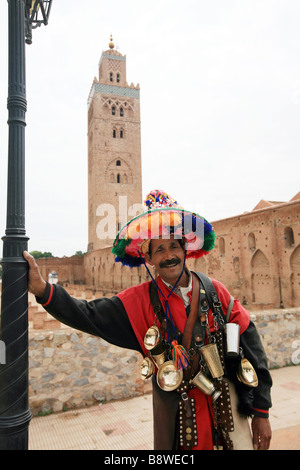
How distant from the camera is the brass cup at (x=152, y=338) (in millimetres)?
1756

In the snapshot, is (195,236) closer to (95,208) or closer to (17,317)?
(17,317)

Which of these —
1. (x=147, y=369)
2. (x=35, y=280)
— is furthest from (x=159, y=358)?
(x=35, y=280)

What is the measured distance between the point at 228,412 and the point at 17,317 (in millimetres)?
1225

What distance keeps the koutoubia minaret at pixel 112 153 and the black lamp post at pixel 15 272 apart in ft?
111

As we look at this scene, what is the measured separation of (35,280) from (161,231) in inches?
29.5

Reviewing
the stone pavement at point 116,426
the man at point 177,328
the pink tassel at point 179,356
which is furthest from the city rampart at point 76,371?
the pink tassel at point 179,356

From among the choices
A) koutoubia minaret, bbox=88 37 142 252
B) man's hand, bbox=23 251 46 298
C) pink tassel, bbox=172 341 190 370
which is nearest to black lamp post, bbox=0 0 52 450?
man's hand, bbox=23 251 46 298

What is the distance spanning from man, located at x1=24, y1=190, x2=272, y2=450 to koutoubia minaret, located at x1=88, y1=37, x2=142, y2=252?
1318 inches

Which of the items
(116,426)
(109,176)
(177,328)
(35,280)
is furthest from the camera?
(109,176)

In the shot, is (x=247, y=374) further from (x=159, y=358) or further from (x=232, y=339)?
(x=159, y=358)

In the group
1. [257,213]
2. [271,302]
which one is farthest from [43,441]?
[257,213]

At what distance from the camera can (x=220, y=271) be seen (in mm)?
15766

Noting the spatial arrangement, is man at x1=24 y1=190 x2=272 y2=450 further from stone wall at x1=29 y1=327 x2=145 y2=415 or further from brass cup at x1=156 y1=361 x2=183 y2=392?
stone wall at x1=29 y1=327 x2=145 y2=415

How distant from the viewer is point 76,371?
4828 mm
